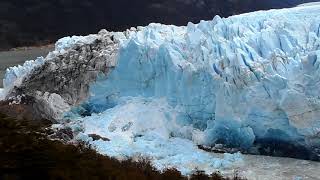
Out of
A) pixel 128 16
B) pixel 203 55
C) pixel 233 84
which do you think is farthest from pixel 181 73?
pixel 128 16

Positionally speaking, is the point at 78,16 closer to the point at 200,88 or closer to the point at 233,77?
the point at 200,88

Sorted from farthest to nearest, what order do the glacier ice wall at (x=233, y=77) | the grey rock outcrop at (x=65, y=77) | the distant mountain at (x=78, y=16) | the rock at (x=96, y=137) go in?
the distant mountain at (x=78, y=16), the grey rock outcrop at (x=65, y=77), the rock at (x=96, y=137), the glacier ice wall at (x=233, y=77)

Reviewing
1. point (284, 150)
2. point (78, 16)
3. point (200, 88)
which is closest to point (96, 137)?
point (200, 88)

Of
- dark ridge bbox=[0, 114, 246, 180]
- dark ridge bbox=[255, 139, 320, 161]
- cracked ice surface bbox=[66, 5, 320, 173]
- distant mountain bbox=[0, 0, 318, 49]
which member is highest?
distant mountain bbox=[0, 0, 318, 49]

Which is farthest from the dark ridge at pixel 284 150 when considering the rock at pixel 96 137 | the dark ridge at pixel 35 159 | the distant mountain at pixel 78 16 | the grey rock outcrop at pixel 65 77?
the distant mountain at pixel 78 16

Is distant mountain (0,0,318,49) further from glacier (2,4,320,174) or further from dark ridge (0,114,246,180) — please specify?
dark ridge (0,114,246,180)

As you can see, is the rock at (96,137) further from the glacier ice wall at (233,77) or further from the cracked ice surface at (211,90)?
the glacier ice wall at (233,77)

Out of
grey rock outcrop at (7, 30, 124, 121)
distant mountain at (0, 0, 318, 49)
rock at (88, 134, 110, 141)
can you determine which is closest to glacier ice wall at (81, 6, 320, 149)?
grey rock outcrop at (7, 30, 124, 121)
